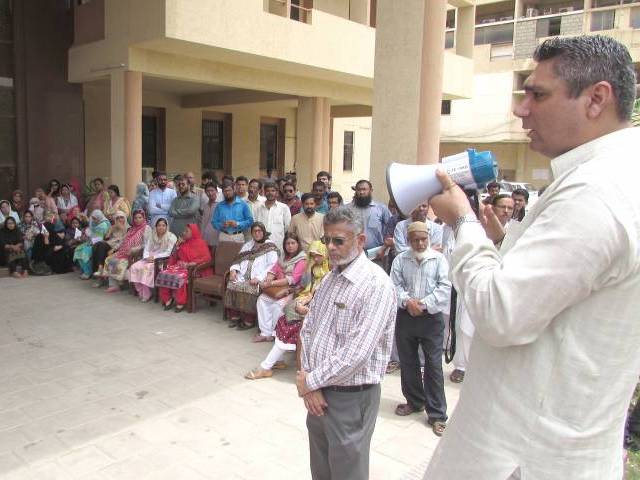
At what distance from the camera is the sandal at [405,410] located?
416 centimetres

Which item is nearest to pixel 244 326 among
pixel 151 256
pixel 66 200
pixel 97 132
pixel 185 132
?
pixel 151 256

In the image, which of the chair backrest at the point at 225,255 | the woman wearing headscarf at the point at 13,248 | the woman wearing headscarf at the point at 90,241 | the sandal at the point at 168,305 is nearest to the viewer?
the chair backrest at the point at 225,255

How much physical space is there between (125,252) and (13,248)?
214 centimetres

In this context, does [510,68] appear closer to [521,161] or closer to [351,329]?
[521,161]

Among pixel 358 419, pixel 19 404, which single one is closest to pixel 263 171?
pixel 19 404

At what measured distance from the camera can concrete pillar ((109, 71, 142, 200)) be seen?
9.50 meters

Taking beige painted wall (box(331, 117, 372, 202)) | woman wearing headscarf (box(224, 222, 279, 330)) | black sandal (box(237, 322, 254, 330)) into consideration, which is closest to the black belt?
woman wearing headscarf (box(224, 222, 279, 330))

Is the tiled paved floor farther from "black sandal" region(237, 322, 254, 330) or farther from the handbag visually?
the handbag

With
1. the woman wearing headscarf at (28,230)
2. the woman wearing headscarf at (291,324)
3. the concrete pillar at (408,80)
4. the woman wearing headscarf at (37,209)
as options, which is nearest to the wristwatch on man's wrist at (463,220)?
the woman wearing headscarf at (291,324)

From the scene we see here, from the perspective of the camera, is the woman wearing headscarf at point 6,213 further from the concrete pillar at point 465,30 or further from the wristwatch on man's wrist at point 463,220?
the concrete pillar at point 465,30

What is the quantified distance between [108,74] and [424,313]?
8.13 meters

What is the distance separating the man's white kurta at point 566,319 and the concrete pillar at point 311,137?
12.6 m

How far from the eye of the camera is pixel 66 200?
→ 1020 centimetres

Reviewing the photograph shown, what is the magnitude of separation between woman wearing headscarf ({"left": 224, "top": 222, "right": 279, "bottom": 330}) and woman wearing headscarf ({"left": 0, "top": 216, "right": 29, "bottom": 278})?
4.27 m
